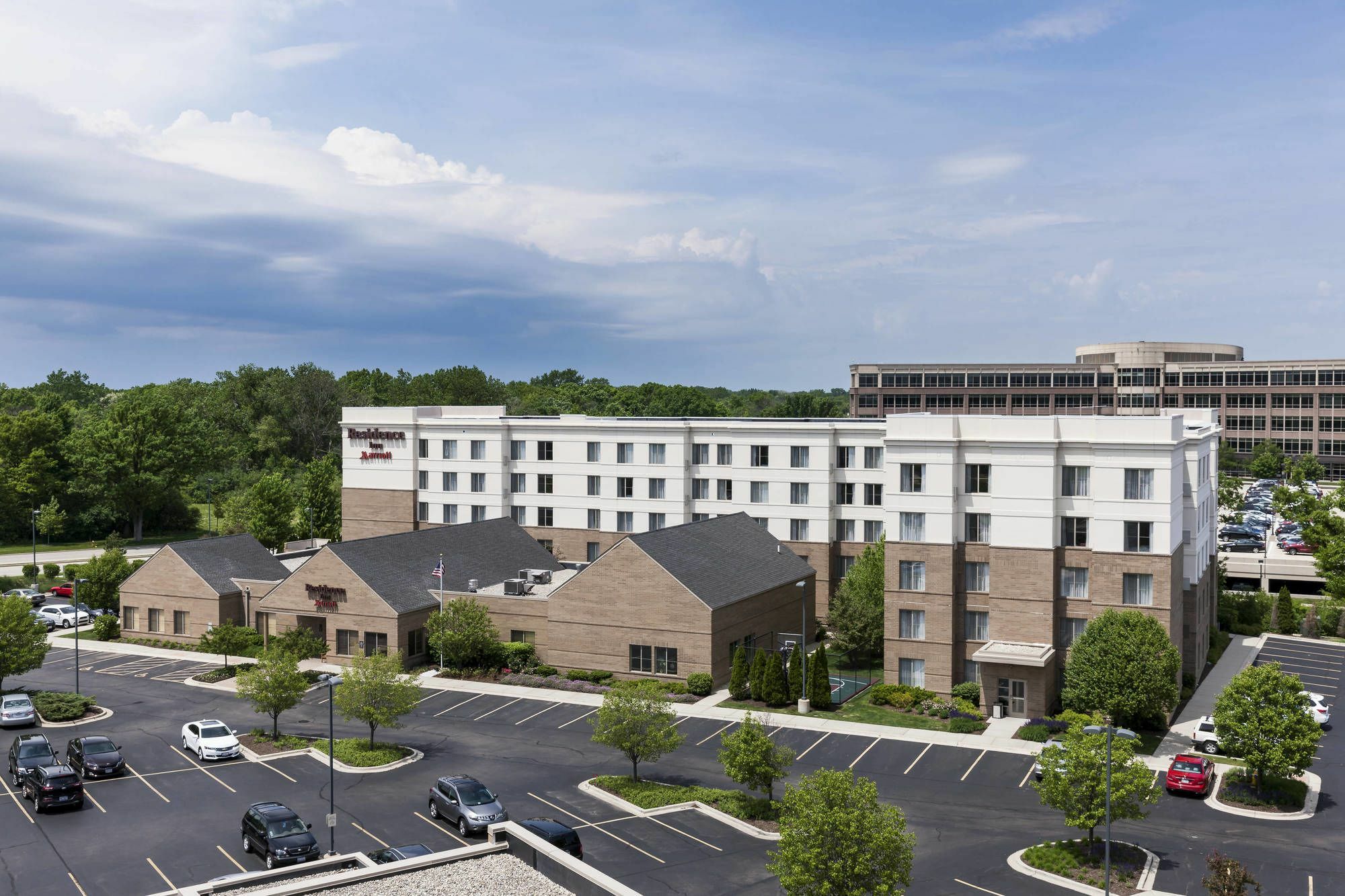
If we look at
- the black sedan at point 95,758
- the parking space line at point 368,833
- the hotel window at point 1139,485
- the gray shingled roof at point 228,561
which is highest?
the hotel window at point 1139,485

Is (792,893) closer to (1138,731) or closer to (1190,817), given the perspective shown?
(1190,817)

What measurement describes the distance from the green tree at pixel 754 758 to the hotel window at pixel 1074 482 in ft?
82.8

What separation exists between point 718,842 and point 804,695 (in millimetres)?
19729

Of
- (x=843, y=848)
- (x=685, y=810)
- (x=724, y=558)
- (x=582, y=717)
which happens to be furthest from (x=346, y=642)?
(x=843, y=848)

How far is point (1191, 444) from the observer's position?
63000mm

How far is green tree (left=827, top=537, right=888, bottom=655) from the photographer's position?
66000mm

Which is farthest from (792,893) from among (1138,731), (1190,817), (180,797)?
(1138,731)

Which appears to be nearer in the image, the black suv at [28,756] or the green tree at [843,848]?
the green tree at [843,848]

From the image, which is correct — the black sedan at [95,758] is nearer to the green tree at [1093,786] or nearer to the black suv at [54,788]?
the black suv at [54,788]

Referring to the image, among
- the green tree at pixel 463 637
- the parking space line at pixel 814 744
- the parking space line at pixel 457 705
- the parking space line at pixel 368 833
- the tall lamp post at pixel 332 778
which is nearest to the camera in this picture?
the tall lamp post at pixel 332 778

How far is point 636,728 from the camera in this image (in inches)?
1719

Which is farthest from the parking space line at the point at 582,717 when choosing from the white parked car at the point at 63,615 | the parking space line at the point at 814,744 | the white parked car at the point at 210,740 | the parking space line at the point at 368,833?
the white parked car at the point at 63,615

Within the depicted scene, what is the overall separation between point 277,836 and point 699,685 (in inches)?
1109

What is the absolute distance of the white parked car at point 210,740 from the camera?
157 feet
